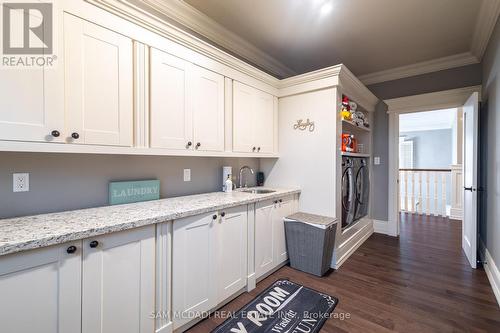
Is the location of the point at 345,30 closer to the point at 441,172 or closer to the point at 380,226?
the point at 380,226

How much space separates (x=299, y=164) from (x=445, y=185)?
4.47m

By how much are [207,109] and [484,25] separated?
3187 millimetres

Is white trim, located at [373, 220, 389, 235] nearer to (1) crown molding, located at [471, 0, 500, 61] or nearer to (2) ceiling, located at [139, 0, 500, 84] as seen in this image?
(2) ceiling, located at [139, 0, 500, 84]

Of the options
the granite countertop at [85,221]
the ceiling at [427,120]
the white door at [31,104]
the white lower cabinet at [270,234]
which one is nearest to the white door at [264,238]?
the white lower cabinet at [270,234]

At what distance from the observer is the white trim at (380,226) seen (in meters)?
3.97

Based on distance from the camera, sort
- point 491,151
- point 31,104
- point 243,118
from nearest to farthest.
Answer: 1. point 31,104
2. point 491,151
3. point 243,118

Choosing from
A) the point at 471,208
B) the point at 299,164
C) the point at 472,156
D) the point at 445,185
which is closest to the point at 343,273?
the point at 299,164

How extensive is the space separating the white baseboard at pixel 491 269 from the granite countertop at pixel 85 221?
101 inches

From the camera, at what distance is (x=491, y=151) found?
2477mm

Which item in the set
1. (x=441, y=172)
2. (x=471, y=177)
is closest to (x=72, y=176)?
(x=471, y=177)

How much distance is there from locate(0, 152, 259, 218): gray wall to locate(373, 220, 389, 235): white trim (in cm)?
350

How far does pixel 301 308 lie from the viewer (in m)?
1.92

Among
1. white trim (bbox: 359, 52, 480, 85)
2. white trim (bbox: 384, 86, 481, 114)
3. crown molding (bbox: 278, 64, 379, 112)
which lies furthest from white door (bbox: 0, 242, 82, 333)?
white trim (bbox: 359, 52, 480, 85)

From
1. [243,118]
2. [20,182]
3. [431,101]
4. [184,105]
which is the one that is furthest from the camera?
[431,101]
